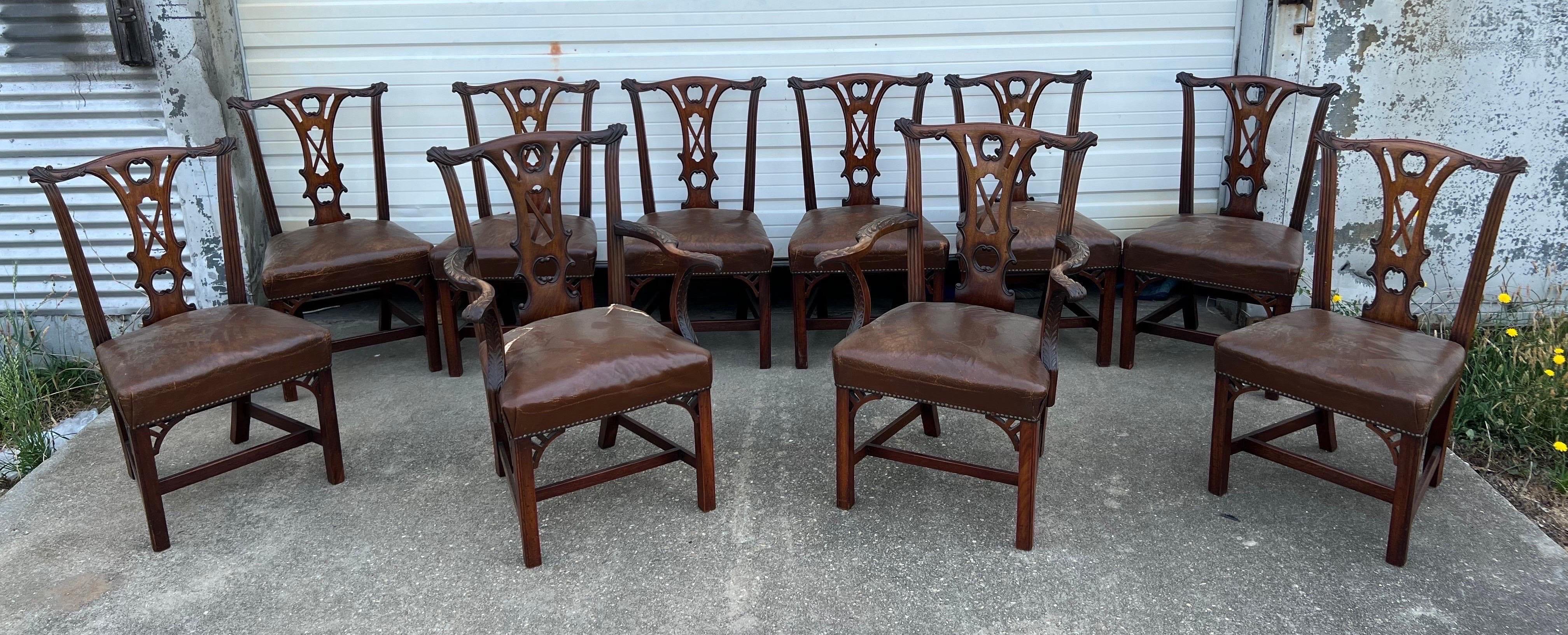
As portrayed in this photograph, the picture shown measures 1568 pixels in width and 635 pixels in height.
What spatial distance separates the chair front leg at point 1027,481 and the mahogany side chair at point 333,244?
247 cm

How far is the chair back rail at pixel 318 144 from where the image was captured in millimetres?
4188

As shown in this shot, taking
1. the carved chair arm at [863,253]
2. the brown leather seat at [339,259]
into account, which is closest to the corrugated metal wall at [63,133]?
the brown leather seat at [339,259]

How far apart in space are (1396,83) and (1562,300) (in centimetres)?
122

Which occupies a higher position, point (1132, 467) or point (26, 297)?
point (26, 297)

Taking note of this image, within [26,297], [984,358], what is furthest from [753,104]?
[26,297]

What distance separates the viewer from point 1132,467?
3.27 metres

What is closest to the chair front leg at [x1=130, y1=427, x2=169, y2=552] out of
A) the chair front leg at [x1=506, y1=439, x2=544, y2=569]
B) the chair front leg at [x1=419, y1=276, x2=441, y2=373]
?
the chair front leg at [x1=506, y1=439, x2=544, y2=569]

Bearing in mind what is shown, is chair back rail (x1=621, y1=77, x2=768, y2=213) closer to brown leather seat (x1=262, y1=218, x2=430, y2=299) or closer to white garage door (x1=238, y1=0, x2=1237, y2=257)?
white garage door (x1=238, y1=0, x2=1237, y2=257)

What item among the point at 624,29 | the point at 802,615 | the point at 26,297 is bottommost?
the point at 802,615

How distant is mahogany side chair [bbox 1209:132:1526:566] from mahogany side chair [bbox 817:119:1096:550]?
21.5 inches

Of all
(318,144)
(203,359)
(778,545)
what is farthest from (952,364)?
(318,144)

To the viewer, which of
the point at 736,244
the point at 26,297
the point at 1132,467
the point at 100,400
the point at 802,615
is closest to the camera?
the point at 802,615

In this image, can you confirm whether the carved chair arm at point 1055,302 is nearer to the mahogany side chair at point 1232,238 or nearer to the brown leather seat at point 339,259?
the mahogany side chair at point 1232,238

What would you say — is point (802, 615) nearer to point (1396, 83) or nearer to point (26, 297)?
point (1396, 83)
